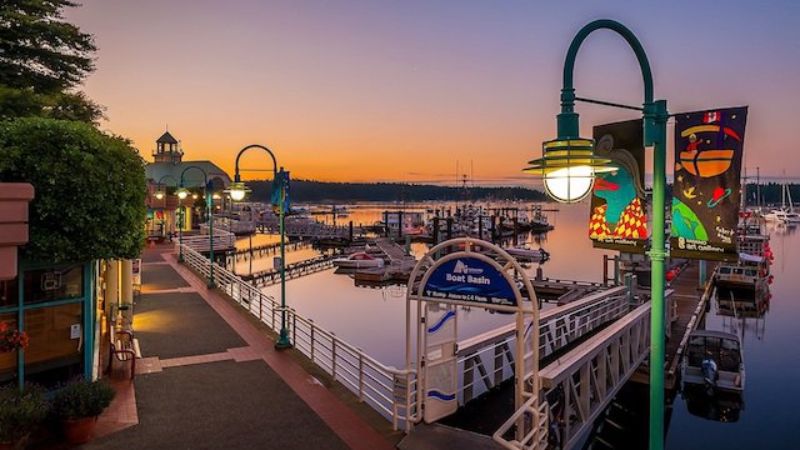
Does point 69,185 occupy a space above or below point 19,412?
above

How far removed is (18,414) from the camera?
306 inches

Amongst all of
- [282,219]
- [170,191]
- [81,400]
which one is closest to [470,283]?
[81,400]

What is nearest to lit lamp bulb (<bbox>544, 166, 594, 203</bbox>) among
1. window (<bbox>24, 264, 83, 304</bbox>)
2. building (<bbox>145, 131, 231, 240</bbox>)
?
window (<bbox>24, 264, 83, 304</bbox>)

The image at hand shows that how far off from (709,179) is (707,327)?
3897 centimetres

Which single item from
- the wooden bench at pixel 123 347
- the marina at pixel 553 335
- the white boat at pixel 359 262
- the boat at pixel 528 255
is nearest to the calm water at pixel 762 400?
the marina at pixel 553 335

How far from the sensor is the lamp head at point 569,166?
4.17m

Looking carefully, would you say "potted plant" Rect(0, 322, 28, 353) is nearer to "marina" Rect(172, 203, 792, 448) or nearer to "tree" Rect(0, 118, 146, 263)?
"tree" Rect(0, 118, 146, 263)

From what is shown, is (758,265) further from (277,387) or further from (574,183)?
(574,183)

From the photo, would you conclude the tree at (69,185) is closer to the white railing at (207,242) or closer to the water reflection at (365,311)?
the water reflection at (365,311)

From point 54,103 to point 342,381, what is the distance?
15.4m

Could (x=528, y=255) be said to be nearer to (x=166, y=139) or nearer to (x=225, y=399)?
(x=225, y=399)

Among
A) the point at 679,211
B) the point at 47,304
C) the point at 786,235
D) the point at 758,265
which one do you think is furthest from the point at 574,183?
the point at 786,235

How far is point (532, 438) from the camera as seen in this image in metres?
8.44

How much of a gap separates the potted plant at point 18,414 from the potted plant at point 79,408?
29 centimetres
